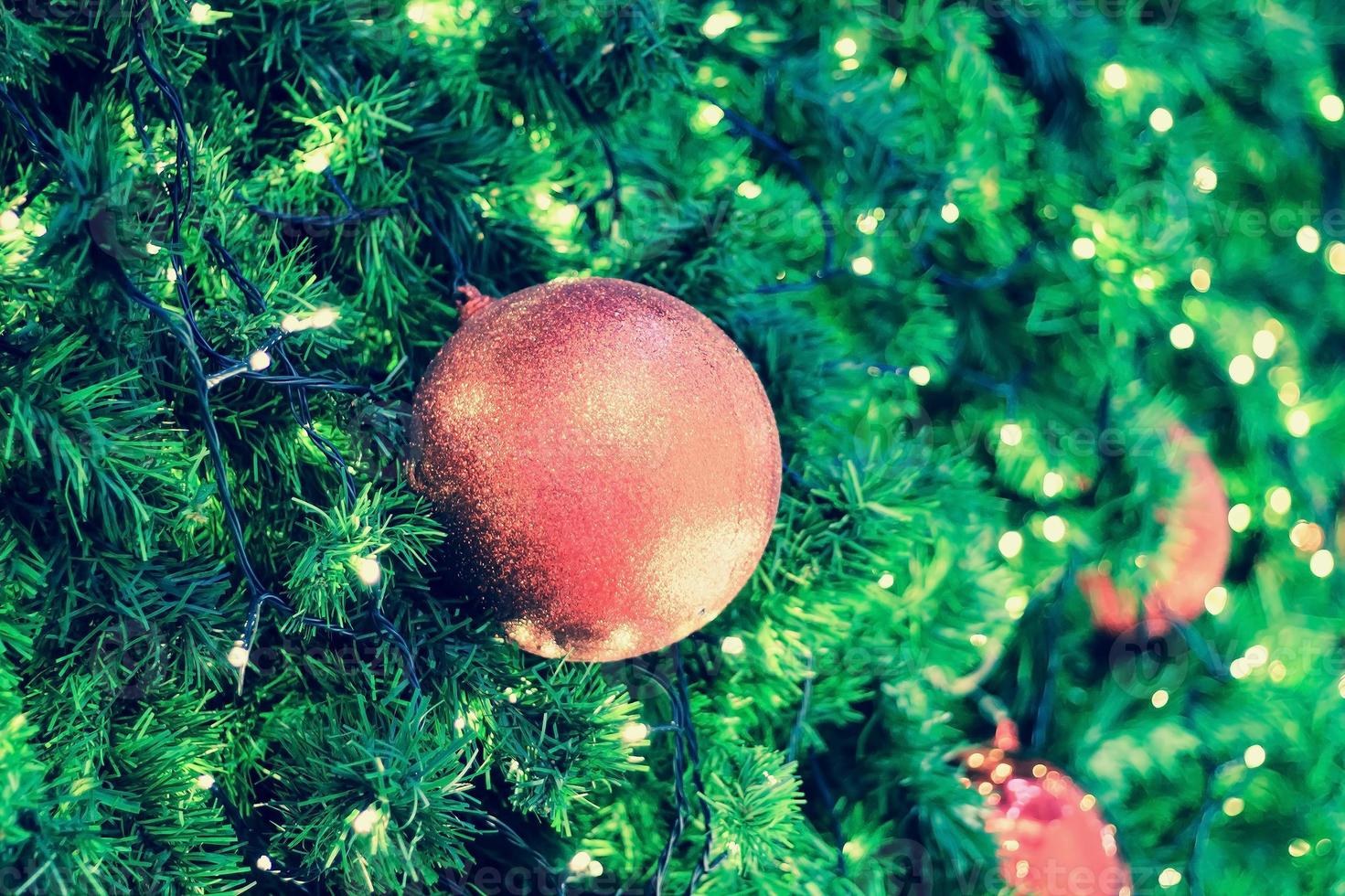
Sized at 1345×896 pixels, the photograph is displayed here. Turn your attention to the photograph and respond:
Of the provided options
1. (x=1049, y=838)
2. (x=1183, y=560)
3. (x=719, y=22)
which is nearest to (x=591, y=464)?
(x=719, y=22)

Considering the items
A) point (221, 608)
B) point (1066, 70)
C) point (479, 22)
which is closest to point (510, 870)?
point (221, 608)

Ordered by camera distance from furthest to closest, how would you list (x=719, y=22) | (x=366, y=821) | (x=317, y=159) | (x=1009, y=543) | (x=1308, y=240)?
(x=1308, y=240), (x=1009, y=543), (x=719, y=22), (x=317, y=159), (x=366, y=821)

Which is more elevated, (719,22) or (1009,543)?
(719,22)

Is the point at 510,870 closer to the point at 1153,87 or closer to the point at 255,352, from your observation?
the point at 255,352

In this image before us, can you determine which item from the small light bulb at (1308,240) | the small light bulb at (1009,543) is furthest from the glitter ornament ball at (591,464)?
the small light bulb at (1308,240)

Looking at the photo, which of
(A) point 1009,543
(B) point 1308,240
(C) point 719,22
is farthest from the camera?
(B) point 1308,240

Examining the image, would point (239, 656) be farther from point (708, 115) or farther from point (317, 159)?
point (708, 115)

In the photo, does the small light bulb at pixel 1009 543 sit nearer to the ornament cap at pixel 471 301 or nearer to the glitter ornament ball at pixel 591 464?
the glitter ornament ball at pixel 591 464
